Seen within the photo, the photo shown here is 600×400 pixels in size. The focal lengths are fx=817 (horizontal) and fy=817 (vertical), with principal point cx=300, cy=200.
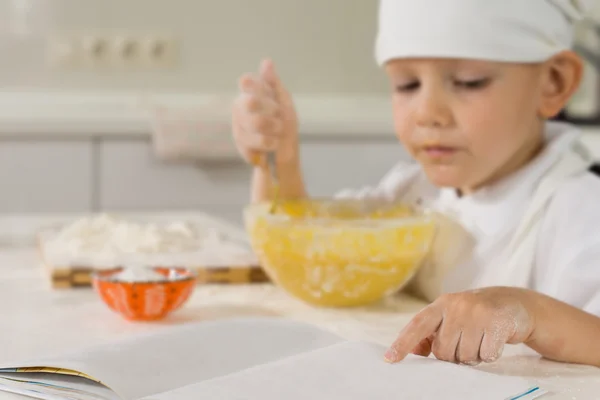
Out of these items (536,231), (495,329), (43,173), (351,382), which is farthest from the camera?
(43,173)

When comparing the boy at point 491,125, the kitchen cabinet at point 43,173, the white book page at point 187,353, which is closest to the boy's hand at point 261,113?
the boy at point 491,125

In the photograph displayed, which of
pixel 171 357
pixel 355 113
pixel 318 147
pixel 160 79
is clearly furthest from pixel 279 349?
pixel 160 79

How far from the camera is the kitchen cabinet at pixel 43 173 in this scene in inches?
80.0

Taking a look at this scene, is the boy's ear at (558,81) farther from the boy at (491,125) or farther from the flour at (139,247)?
the flour at (139,247)

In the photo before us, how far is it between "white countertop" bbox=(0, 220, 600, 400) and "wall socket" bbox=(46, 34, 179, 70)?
5.37 ft

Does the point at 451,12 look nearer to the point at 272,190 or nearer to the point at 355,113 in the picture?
the point at 272,190

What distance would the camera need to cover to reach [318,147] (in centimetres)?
219

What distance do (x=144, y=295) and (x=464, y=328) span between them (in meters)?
0.29

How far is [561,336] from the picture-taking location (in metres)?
0.59

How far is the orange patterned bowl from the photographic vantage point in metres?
0.70

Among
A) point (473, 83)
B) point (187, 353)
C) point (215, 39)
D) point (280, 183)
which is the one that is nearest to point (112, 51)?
point (215, 39)

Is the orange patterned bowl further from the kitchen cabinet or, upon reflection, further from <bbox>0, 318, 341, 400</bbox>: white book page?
the kitchen cabinet

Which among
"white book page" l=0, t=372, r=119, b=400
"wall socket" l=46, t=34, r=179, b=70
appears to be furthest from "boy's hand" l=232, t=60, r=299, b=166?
"wall socket" l=46, t=34, r=179, b=70

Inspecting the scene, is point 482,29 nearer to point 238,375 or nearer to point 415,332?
point 415,332
